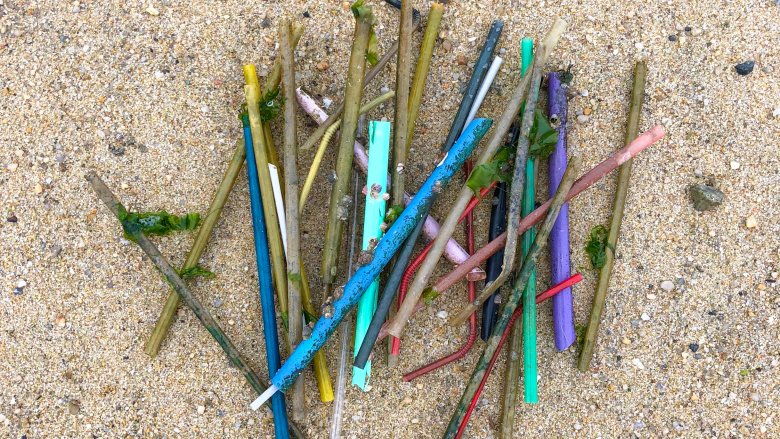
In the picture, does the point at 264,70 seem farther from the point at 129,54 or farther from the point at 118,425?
the point at 118,425

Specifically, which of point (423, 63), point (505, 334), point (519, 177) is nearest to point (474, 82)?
point (423, 63)

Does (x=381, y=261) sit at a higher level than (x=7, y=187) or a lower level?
higher

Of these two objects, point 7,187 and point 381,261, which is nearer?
point 381,261

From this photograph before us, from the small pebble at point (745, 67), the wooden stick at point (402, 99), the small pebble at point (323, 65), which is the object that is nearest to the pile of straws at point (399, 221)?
the wooden stick at point (402, 99)

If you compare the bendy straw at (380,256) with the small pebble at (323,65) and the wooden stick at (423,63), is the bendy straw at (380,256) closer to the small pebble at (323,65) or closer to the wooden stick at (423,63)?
the wooden stick at (423,63)

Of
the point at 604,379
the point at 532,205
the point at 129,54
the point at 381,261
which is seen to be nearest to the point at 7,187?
the point at 129,54

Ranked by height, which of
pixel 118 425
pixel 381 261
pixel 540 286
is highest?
pixel 540 286

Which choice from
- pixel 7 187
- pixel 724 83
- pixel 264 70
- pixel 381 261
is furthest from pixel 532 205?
pixel 7 187

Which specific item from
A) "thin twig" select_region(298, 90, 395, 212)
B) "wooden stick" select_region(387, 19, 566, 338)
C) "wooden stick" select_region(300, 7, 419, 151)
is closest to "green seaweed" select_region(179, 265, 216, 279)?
"thin twig" select_region(298, 90, 395, 212)
